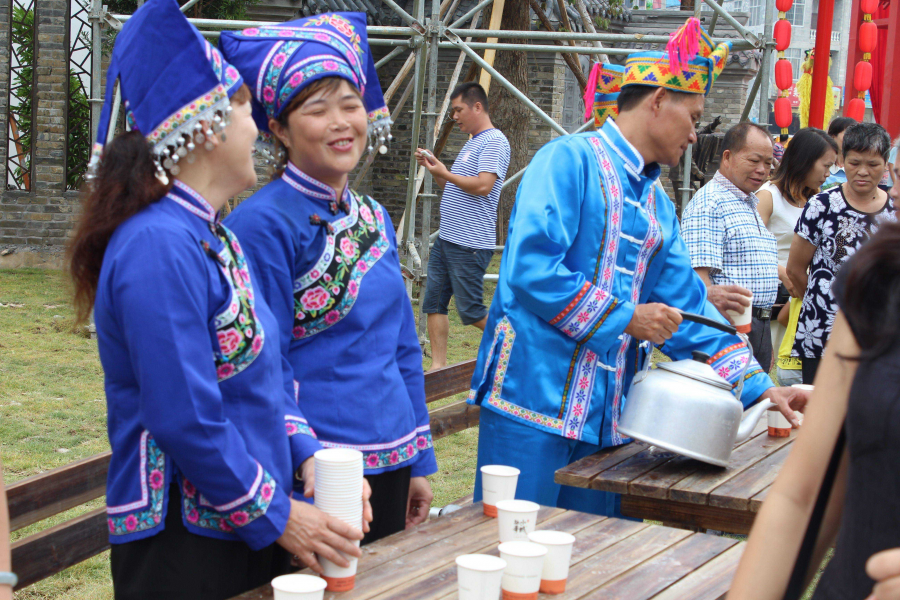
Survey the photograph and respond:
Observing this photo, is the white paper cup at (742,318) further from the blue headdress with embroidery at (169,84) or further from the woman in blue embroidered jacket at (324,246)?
the blue headdress with embroidery at (169,84)

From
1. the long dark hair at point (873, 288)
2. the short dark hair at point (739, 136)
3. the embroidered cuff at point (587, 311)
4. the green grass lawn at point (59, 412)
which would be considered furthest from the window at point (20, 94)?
the long dark hair at point (873, 288)

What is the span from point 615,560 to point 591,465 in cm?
60

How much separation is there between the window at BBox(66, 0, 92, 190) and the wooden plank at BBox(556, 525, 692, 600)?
32.1 feet

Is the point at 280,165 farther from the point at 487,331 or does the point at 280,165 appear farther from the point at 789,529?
the point at 789,529

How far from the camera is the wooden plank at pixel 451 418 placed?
11.8 feet

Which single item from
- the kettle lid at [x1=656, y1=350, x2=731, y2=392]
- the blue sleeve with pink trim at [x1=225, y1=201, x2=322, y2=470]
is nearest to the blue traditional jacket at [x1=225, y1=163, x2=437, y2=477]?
the blue sleeve with pink trim at [x1=225, y1=201, x2=322, y2=470]

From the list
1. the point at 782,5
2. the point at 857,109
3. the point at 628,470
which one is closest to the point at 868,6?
the point at 857,109

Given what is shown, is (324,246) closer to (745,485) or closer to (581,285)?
(581,285)

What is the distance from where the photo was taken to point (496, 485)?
207 cm

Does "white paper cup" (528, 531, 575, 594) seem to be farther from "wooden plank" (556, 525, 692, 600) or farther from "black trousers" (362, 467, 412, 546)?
"black trousers" (362, 467, 412, 546)

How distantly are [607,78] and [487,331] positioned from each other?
3.22 ft

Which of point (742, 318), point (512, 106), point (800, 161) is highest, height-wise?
point (512, 106)

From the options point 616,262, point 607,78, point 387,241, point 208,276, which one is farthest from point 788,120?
point 208,276

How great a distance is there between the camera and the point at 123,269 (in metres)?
1.52
